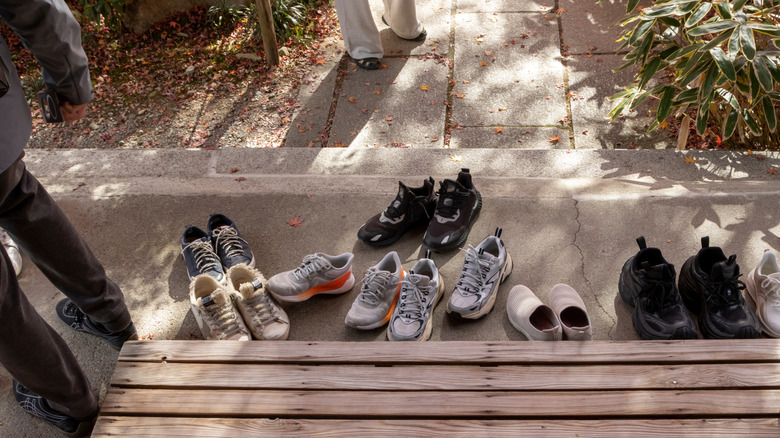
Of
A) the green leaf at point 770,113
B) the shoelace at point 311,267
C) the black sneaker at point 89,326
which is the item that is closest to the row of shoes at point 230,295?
the shoelace at point 311,267

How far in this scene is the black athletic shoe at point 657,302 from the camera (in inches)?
77.3

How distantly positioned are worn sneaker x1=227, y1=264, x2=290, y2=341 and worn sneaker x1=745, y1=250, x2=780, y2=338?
1.76 meters

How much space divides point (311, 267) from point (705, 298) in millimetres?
1470

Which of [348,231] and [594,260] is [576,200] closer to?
[594,260]

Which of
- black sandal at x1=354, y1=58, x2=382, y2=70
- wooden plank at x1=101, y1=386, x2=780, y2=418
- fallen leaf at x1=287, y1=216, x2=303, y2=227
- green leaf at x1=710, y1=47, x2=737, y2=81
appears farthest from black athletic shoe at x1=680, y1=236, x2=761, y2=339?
black sandal at x1=354, y1=58, x2=382, y2=70

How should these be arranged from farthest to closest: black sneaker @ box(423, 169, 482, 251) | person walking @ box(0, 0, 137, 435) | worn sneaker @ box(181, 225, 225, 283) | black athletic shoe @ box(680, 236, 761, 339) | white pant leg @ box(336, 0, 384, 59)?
1. white pant leg @ box(336, 0, 384, 59)
2. black sneaker @ box(423, 169, 482, 251)
3. worn sneaker @ box(181, 225, 225, 283)
4. black athletic shoe @ box(680, 236, 761, 339)
5. person walking @ box(0, 0, 137, 435)

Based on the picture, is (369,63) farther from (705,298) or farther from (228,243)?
(705,298)

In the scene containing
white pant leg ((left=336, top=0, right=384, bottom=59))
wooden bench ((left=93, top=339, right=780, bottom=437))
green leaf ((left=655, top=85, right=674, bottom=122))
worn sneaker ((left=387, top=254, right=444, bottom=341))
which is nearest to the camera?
wooden bench ((left=93, top=339, right=780, bottom=437))

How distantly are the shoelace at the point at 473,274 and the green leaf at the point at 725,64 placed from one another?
1359mm

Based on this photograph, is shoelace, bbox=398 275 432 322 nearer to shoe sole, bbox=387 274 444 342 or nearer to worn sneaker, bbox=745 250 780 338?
shoe sole, bbox=387 274 444 342

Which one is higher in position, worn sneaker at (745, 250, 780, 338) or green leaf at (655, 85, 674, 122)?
green leaf at (655, 85, 674, 122)

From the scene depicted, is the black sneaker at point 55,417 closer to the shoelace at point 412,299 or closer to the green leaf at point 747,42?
the shoelace at point 412,299

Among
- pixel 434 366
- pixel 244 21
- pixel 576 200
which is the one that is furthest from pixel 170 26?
pixel 434 366

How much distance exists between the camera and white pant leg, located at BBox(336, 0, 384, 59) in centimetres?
382
